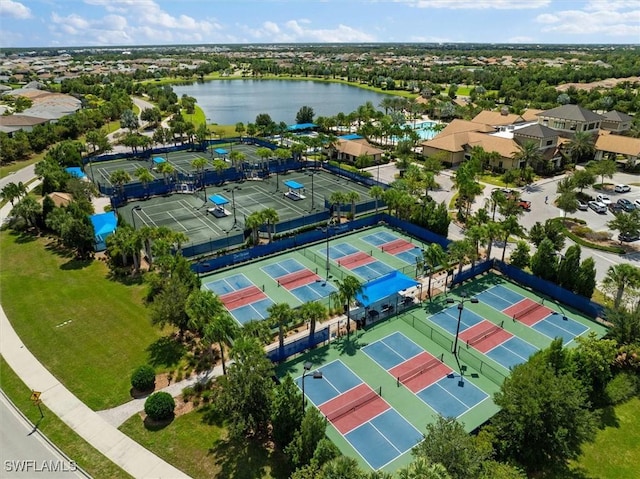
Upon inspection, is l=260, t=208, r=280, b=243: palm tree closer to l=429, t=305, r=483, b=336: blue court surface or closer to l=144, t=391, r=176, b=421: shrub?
l=429, t=305, r=483, b=336: blue court surface

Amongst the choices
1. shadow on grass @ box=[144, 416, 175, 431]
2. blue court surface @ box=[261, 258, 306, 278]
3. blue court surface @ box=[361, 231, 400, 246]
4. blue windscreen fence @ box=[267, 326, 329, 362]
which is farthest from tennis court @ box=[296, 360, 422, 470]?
blue court surface @ box=[361, 231, 400, 246]

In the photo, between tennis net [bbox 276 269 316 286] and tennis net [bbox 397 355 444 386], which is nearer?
tennis net [bbox 397 355 444 386]

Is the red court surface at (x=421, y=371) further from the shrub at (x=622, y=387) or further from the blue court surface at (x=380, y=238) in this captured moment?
the blue court surface at (x=380, y=238)

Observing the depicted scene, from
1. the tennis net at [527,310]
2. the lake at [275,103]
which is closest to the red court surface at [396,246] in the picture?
the tennis net at [527,310]

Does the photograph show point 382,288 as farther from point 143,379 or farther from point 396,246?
point 143,379

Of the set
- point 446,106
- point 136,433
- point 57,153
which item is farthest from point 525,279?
point 446,106

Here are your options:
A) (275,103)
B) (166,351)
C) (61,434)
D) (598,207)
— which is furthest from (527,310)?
(275,103)
